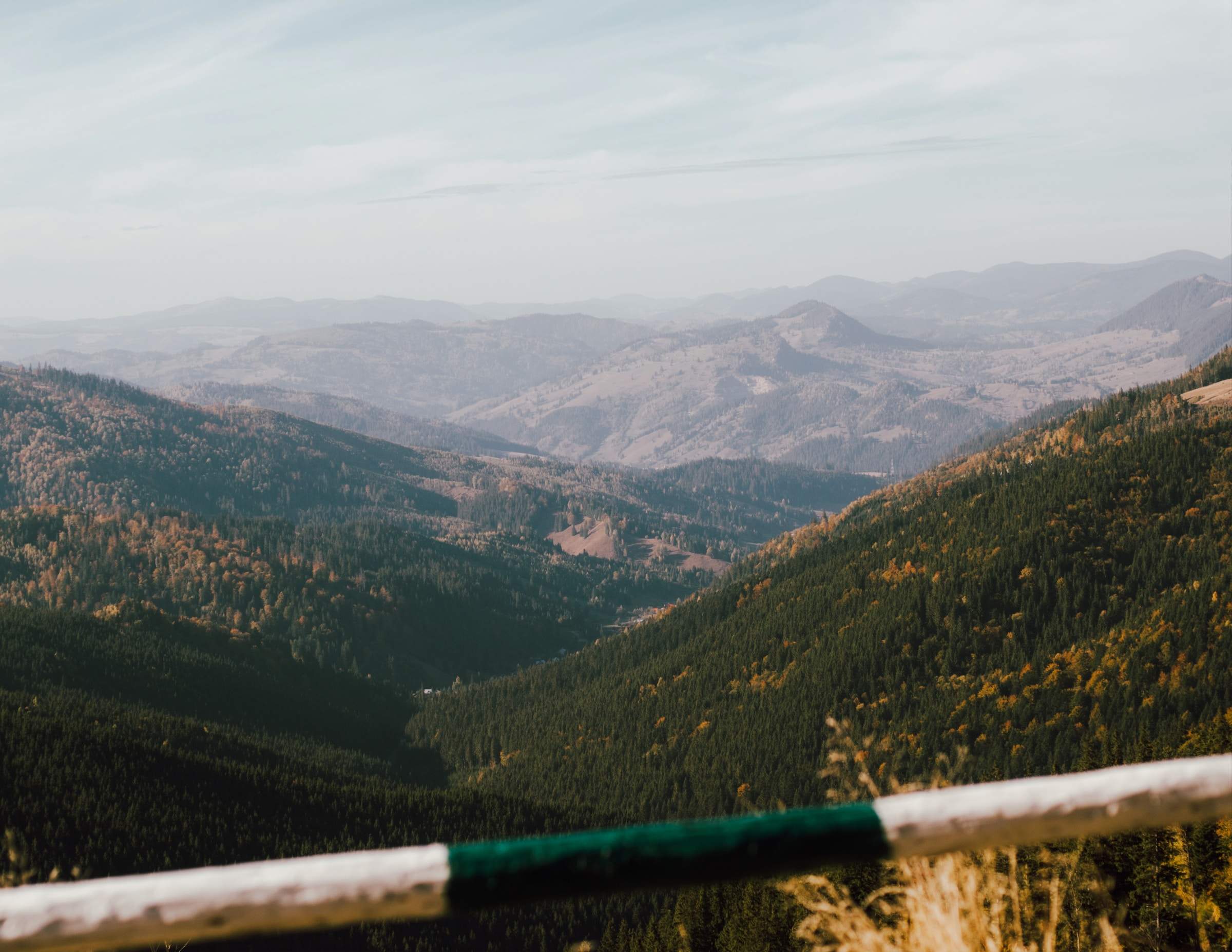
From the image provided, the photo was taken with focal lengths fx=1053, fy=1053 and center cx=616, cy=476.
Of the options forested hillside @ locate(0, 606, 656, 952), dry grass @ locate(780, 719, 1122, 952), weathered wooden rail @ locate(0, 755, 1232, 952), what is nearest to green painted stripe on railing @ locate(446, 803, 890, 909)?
weathered wooden rail @ locate(0, 755, 1232, 952)

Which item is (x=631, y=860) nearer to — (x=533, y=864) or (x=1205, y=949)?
(x=533, y=864)

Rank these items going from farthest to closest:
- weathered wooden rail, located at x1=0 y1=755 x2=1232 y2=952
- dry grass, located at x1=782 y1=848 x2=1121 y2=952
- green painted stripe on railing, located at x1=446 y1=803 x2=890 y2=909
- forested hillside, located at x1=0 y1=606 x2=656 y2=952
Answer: forested hillside, located at x1=0 y1=606 x2=656 y2=952 → dry grass, located at x1=782 y1=848 x2=1121 y2=952 → green painted stripe on railing, located at x1=446 y1=803 x2=890 y2=909 → weathered wooden rail, located at x1=0 y1=755 x2=1232 y2=952

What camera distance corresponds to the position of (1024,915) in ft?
31.7

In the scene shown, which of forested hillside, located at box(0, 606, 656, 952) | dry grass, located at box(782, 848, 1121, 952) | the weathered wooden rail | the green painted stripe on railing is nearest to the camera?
the weathered wooden rail

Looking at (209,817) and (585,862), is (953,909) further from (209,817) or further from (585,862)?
(209,817)

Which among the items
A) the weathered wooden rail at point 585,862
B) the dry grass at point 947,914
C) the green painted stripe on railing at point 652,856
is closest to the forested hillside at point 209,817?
the dry grass at point 947,914

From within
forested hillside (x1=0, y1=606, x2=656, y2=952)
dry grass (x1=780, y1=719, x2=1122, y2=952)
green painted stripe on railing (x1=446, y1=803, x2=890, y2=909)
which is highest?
green painted stripe on railing (x1=446, y1=803, x2=890, y2=909)

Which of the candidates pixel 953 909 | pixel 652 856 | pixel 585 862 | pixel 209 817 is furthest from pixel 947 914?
pixel 209 817

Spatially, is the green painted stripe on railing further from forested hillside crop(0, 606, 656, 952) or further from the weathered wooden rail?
forested hillside crop(0, 606, 656, 952)

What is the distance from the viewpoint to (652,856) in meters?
5.52

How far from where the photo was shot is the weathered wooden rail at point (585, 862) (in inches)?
207

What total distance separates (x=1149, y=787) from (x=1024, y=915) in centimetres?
447

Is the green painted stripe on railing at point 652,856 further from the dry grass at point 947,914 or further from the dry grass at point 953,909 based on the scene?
the dry grass at point 947,914

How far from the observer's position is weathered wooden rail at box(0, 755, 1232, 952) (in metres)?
5.27
